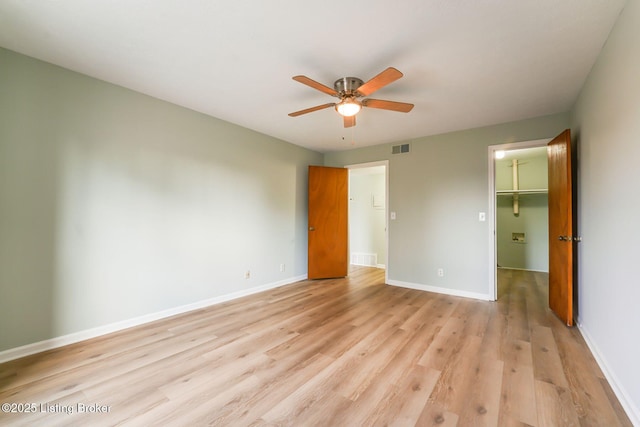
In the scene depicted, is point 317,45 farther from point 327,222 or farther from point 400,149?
point 327,222

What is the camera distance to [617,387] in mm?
1684

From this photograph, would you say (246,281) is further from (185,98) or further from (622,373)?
(622,373)

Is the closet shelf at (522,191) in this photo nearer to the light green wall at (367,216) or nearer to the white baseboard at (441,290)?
the light green wall at (367,216)

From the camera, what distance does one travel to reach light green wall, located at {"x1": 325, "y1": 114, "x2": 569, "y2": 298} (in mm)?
3744

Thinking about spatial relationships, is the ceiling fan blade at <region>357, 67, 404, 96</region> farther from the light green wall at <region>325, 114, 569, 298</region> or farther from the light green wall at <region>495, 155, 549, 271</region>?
the light green wall at <region>495, 155, 549, 271</region>

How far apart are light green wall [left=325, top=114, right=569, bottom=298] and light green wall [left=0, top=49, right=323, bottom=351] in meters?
2.50

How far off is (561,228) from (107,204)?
187 inches

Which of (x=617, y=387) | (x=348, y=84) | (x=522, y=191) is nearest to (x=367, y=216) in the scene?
(x=522, y=191)

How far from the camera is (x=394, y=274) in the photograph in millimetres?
4531

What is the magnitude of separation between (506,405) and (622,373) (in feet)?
2.58

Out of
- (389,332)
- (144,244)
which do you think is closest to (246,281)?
(144,244)

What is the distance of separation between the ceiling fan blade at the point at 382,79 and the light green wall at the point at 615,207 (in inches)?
52.4

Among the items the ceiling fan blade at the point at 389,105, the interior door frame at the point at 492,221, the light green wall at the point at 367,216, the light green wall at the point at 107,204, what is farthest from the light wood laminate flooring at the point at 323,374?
the light green wall at the point at 367,216

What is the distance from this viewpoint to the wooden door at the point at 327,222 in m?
4.93
